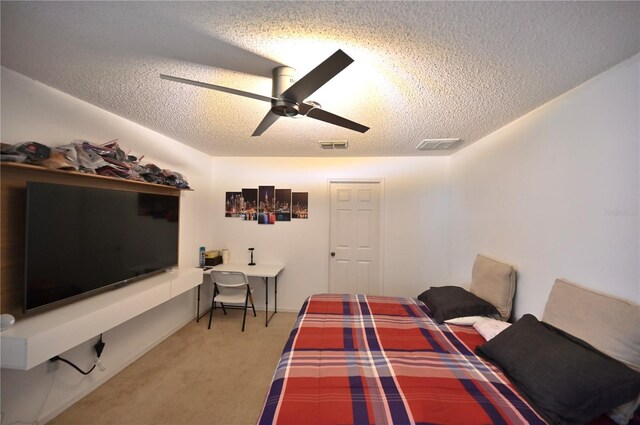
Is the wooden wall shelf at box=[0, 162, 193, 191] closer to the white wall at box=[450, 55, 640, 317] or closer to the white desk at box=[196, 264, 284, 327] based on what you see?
the white desk at box=[196, 264, 284, 327]

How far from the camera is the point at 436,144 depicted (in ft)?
9.48

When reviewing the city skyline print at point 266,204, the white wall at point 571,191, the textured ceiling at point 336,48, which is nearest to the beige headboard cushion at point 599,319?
the white wall at point 571,191

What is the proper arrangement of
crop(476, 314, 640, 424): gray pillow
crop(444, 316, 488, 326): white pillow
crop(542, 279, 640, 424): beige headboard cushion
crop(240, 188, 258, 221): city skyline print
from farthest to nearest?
crop(240, 188, 258, 221): city skyline print < crop(444, 316, 488, 326): white pillow < crop(542, 279, 640, 424): beige headboard cushion < crop(476, 314, 640, 424): gray pillow

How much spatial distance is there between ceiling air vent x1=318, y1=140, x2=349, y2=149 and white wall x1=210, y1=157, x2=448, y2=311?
0.59 metres

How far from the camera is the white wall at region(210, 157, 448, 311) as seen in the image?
355 centimetres

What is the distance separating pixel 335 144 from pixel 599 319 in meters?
2.55

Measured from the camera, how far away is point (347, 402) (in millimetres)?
1143

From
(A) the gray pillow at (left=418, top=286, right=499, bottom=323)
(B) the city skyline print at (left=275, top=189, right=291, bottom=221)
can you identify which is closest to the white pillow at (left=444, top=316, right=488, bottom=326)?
(A) the gray pillow at (left=418, top=286, right=499, bottom=323)

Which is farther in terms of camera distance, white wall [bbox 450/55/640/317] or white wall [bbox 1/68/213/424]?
white wall [bbox 1/68/213/424]

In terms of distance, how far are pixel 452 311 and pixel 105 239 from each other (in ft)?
9.48

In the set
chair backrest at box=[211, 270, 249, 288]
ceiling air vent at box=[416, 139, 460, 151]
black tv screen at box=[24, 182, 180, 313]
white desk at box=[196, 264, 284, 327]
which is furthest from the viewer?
white desk at box=[196, 264, 284, 327]

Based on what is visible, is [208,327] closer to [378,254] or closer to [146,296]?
[146,296]

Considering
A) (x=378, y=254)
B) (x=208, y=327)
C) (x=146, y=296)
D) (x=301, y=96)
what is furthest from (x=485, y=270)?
(x=208, y=327)

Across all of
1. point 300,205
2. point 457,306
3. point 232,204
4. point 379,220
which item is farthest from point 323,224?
point 457,306
